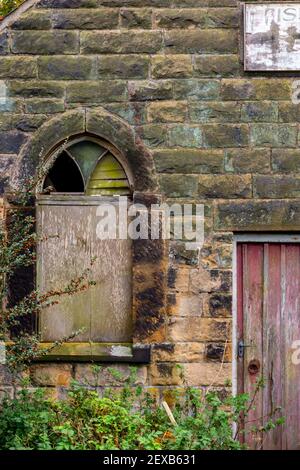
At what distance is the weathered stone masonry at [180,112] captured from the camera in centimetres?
816

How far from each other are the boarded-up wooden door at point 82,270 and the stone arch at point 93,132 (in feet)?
1.19

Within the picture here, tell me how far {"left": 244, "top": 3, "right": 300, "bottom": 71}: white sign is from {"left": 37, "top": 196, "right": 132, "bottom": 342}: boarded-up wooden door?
1.83 metres

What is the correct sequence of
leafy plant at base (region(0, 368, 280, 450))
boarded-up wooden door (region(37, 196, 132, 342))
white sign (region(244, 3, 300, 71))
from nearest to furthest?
leafy plant at base (region(0, 368, 280, 450)), white sign (region(244, 3, 300, 71)), boarded-up wooden door (region(37, 196, 132, 342))

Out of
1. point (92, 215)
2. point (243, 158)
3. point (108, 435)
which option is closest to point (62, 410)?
point (108, 435)

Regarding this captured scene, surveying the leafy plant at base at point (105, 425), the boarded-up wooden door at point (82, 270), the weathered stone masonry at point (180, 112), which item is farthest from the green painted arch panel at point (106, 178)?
the leafy plant at base at point (105, 425)

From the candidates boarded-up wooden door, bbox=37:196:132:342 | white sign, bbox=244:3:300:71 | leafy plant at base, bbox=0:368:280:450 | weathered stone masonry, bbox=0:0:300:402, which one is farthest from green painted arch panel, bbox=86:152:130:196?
leafy plant at base, bbox=0:368:280:450

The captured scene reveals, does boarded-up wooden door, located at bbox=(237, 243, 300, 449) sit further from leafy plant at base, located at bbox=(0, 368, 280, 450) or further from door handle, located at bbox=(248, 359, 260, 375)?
leafy plant at base, located at bbox=(0, 368, 280, 450)

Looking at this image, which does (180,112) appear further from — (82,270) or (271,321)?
(271,321)

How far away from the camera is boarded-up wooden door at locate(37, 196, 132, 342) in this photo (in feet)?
27.2

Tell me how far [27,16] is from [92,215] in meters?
1.76

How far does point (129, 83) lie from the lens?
8.20 meters

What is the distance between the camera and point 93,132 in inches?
323

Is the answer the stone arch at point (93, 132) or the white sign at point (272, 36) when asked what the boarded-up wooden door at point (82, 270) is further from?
the white sign at point (272, 36)
